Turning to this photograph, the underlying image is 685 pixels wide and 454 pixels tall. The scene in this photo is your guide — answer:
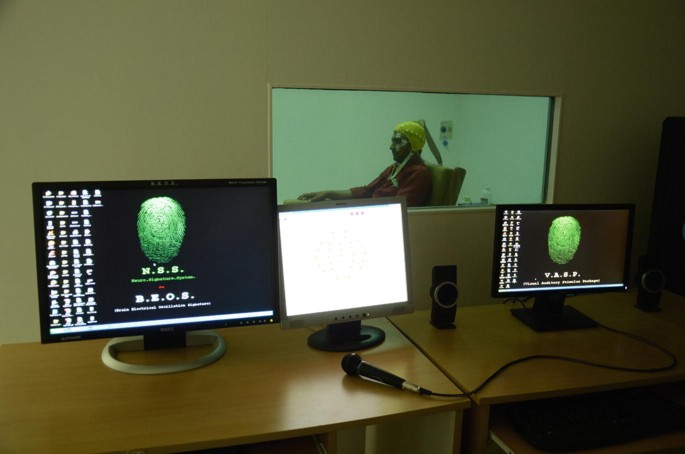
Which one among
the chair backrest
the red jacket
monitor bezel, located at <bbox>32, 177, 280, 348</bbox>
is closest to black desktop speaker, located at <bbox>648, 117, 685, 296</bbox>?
the chair backrest

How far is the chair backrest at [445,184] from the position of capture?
7.96 feet

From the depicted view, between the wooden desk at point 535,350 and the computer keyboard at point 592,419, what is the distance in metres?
0.08

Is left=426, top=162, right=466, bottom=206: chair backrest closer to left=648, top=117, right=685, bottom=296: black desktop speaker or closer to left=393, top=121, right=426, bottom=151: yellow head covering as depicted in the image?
left=393, top=121, right=426, bottom=151: yellow head covering

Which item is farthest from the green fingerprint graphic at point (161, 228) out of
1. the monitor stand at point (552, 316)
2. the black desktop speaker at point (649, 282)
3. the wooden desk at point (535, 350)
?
the black desktop speaker at point (649, 282)

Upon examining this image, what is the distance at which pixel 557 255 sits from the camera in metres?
2.01

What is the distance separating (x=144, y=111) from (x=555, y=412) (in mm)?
1665

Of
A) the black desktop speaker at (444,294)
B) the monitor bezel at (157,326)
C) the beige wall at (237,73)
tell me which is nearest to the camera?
the monitor bezel at (157,326)

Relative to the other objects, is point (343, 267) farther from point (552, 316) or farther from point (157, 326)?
point (552, 316)

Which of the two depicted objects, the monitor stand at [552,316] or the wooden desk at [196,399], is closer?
the wooden desk at [196,399]

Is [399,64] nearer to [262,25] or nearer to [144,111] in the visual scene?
[262,25]

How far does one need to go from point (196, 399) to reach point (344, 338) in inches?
21.3

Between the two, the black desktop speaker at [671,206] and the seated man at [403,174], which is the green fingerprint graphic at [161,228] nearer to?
the seated man at [403,174]

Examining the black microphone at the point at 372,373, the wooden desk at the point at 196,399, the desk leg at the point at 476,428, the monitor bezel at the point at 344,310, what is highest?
the monitor bezel at the point at 344,310

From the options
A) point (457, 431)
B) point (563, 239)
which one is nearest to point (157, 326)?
point (457, 431)
